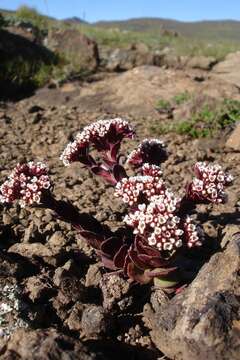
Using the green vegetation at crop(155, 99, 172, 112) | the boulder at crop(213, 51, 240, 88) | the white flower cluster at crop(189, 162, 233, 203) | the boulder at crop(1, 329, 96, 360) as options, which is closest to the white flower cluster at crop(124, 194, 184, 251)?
the white flower cluster at crop(189, 162, 233, 203)

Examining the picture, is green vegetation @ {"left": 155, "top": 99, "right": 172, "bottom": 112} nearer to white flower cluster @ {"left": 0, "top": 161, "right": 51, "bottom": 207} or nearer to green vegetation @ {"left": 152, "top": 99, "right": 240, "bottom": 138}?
green vegetation @ {"left": 152, "top": 99, "right": 240, "bottom": 138}

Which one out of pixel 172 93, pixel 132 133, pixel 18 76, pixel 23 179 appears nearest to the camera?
pixel 23 179

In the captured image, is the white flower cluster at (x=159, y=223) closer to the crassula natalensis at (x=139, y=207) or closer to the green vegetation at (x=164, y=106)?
the crassula natalensis at (x=139, y=207)

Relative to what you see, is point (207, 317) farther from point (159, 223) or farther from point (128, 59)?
point (128, 59)

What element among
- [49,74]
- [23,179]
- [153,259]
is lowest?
[49,74]

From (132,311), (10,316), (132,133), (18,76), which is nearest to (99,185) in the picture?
(132,133)

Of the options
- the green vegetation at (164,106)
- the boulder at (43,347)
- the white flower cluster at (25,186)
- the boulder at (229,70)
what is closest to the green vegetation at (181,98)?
the green vegetation at (164,106)

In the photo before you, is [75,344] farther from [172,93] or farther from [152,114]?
[172,93]

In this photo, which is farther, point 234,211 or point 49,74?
point 49,74
